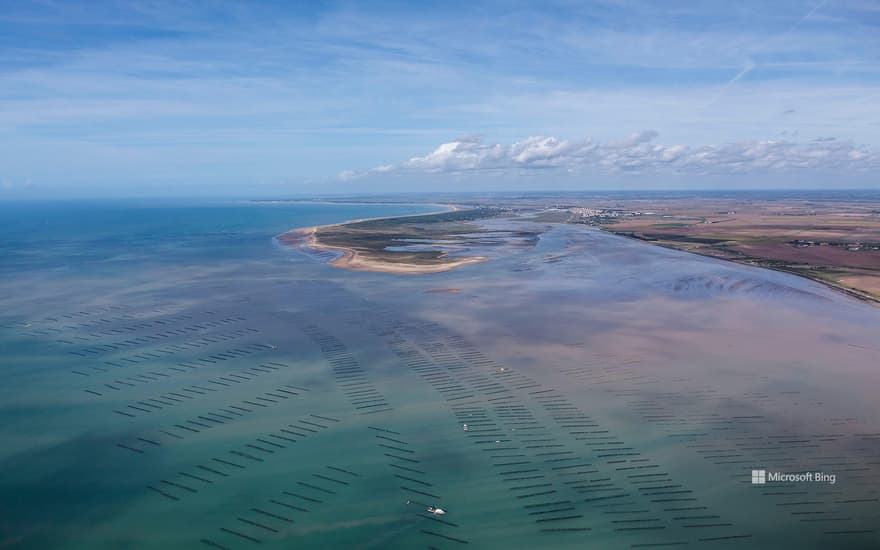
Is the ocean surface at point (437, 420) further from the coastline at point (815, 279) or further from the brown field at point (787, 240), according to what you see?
the brown field at point (787, 240)

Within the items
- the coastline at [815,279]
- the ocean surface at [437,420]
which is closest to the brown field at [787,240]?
the coastline at [815,279]

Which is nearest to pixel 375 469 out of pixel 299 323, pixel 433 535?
pixel 433 535

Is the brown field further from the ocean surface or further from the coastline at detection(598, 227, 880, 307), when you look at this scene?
the ocean surface

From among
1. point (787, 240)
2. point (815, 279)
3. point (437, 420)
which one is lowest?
point (437, 420)

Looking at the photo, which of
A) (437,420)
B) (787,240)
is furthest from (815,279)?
(437,420)

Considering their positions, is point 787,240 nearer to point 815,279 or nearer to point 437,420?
point 815,279

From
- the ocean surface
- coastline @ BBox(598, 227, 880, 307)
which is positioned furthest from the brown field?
the ocean surface

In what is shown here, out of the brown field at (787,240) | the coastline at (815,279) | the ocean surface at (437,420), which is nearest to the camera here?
the ocean surface at (437,420)

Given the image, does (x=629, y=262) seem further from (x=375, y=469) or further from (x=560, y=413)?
(x=375, y=469)
